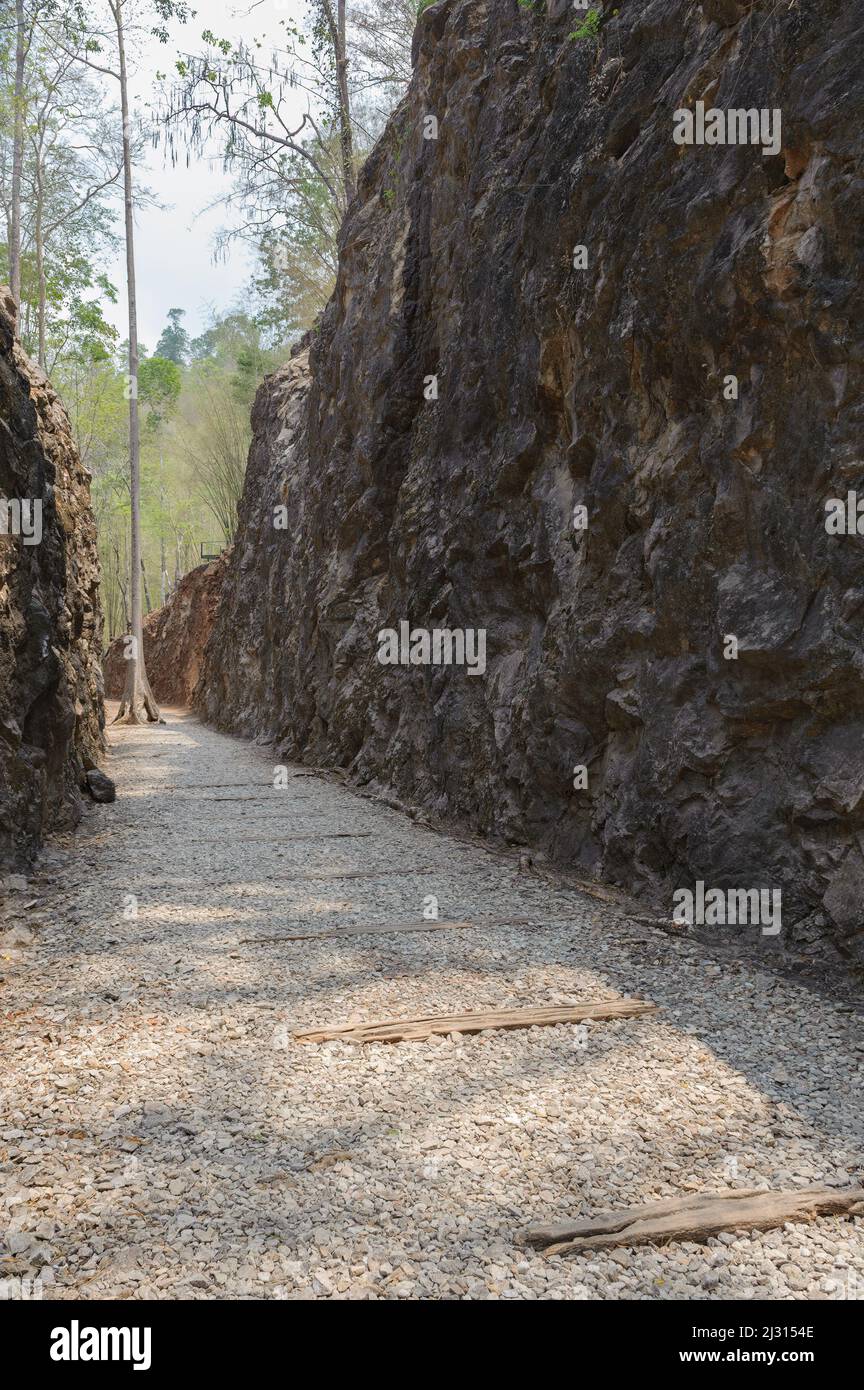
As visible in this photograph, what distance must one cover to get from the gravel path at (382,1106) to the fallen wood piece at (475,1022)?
6 centimetres

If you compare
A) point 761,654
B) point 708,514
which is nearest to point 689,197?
point 708,514

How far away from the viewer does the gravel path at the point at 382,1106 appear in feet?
6.66

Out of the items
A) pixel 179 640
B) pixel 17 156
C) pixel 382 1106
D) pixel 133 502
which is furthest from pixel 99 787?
pixel 179 640

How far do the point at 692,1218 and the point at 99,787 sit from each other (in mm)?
7245

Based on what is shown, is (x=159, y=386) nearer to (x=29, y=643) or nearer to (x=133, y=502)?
(x=133, y=502)

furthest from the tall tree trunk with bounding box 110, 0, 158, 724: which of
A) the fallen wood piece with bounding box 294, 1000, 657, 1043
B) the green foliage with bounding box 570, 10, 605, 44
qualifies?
the fallen wood piece with bounding box 294, 1000, 657, 1043

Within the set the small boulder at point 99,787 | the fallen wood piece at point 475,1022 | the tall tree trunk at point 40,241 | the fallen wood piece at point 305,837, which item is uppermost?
the tall tree trunk at point 40,241

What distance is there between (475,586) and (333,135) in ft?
41.9

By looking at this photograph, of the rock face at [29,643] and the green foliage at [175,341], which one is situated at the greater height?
the green foliage at [175,341]

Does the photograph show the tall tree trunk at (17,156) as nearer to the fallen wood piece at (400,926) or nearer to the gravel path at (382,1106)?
the gravel path at (382,1106)

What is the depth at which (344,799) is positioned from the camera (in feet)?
29.6

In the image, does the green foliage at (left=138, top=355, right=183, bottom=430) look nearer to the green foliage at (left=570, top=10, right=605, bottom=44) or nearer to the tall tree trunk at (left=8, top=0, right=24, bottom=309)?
the tall tree trunk at (left=8, top=0, right=24, bottom=309)

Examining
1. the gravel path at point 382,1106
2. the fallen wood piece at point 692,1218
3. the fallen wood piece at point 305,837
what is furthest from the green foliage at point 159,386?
the fallen wood piece at point 692,1218

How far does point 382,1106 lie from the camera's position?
9.05ft
